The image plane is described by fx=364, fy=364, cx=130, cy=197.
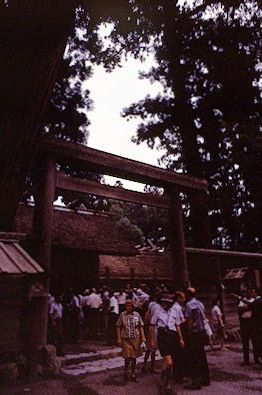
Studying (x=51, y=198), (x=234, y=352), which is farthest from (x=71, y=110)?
(x=234, y=352)

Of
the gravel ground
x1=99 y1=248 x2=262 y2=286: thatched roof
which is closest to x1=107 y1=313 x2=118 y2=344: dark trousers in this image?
x1=99 y1=248 x2=262 y2=286: thatched roof

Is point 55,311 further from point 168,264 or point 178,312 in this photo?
point 168,264

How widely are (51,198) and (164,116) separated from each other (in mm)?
11219

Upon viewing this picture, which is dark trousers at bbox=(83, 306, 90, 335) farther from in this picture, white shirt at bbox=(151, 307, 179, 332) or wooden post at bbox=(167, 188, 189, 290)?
white shirt at bbox=(151, 307, 179, 332)

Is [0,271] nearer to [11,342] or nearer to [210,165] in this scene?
[11,342]

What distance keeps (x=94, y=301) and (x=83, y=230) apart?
4081 mm

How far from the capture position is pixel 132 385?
272 inches

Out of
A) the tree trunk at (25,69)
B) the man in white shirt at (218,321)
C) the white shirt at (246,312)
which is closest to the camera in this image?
the tree trunk at (25,69)

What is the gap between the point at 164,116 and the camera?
57.5ft

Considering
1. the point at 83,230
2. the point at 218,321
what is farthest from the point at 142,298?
the point at 83,230

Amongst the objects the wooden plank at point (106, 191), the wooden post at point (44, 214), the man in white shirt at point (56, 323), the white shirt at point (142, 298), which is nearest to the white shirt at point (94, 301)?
the white shirt at point (142, 298)

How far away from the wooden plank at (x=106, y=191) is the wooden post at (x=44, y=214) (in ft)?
0.90

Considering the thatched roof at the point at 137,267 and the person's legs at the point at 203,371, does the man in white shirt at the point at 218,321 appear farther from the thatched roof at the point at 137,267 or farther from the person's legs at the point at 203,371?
the thatched roof at the point at 137,267

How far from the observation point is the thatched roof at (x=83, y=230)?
1548cm
